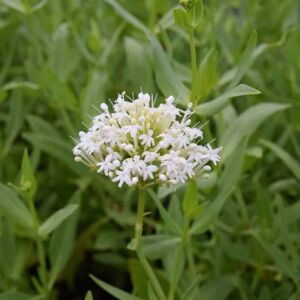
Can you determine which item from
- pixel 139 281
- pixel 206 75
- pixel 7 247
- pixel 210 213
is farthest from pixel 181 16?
pixel 7 247

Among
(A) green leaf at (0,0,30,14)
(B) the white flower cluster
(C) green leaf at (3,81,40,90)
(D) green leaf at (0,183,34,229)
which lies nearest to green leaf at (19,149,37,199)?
(D) green leaf at (0,183,34,229)

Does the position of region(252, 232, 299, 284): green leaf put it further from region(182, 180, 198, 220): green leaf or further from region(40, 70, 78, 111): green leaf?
region(40, 70, 78, 111): green leaf

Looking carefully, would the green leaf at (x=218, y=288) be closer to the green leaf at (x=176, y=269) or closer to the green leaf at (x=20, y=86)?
the green leaf at (x=176, y=269)

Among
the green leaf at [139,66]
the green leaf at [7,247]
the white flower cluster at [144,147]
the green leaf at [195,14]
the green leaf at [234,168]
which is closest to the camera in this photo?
the white flower cluster at [144,147]

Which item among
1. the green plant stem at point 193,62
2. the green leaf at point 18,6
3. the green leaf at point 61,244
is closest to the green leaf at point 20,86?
the green leaf at point 18,6

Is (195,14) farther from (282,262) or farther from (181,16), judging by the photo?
(282,262)

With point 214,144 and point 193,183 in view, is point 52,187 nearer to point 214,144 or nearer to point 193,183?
point 214,144
